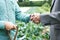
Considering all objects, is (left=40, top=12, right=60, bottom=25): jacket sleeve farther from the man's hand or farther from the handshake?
the man's hand

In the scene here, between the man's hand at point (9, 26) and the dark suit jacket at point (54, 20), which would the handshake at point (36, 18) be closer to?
the dark suit jacket at point (54, 20)

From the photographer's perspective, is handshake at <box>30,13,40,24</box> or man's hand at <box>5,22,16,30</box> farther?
handshake at <box>30,13,40,24</box>

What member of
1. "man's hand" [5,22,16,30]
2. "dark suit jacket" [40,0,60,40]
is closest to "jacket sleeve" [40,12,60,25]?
"dark suit jacket" [40,0,60,40]

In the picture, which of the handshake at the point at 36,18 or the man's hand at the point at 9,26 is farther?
the handshake at the point at 36,18

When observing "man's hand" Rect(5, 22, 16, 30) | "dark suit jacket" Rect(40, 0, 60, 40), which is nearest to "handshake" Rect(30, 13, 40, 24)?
"dark suit jacket" Rect(40, 0, 60, 40)

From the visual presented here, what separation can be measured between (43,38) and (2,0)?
5.07ft

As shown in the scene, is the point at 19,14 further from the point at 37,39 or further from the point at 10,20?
the point at 37,39

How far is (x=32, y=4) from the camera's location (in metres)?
4.00

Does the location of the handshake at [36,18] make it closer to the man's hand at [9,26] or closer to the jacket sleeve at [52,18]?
the jacket sleeve at [52,18]

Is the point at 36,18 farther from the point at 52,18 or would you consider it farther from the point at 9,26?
the point at 9,26

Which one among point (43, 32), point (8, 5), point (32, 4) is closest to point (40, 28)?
point (43, 32)

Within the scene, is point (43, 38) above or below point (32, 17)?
below

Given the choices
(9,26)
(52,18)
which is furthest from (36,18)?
(9,26)

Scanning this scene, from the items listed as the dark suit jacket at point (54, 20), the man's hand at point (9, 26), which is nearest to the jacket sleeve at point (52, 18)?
the dark suit jacket at point (54, 20)
